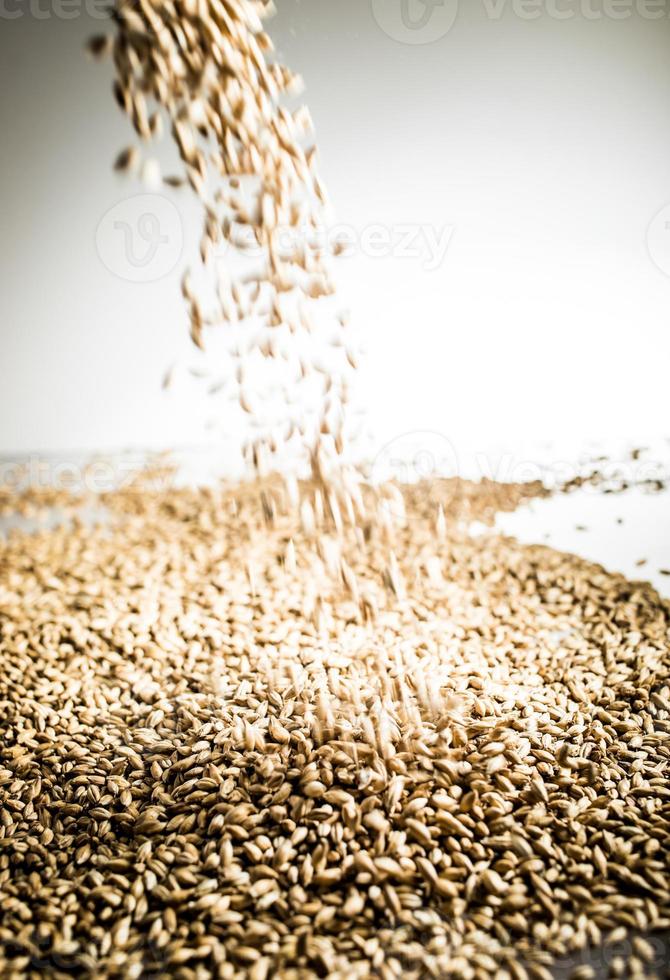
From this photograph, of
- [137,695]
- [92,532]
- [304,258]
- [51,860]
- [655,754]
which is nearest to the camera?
[51,860]

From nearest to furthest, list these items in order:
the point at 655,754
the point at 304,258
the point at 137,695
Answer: the point at 655,754 → the point at 137,695 → the point at 304,258

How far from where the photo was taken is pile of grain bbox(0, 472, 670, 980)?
0.82 m

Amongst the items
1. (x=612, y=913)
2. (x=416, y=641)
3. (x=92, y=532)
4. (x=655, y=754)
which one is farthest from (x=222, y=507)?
(x=612, y=913)

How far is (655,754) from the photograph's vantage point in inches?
42.2

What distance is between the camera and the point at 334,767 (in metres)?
1.01

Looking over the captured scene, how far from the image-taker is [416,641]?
4.36 feet

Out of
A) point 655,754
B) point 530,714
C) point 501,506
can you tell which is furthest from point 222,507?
point 655,754

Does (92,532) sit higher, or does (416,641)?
(92,532)

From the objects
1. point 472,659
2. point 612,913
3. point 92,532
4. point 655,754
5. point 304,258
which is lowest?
point 612,913

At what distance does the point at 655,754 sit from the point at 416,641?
448mm

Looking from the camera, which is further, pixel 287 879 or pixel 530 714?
pixel 530 714

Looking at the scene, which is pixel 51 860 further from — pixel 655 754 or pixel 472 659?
pixel 655 754

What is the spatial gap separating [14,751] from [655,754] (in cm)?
103

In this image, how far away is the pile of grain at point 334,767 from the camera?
2.70 ft
